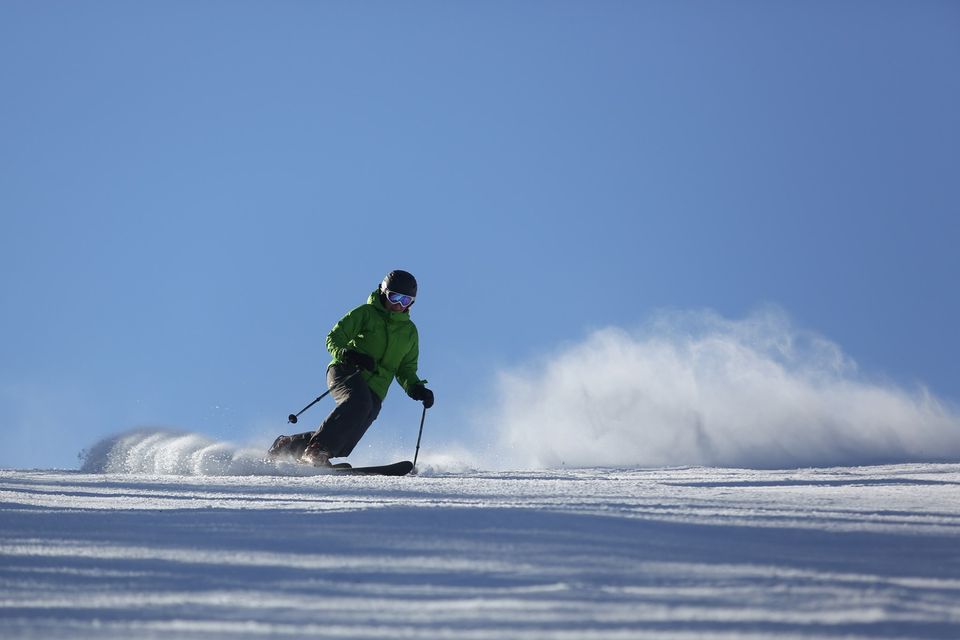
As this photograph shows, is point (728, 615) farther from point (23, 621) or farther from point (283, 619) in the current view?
point (23, 621)

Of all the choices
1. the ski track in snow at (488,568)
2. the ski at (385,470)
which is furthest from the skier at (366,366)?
the ski track in snow at (488,568)

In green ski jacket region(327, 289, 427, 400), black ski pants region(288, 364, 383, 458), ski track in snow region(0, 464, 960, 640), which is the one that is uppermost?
green ski jacket region(327, 289, 427, 400)

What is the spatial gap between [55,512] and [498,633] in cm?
273

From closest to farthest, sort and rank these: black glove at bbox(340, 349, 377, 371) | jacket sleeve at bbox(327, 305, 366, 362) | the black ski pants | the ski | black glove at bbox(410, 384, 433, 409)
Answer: the ski → the black ski pants → black glove at bbox(340, 349, 377, 371) → jacket sleeve at bbox(327, 305, 366, 362) → black glove at bbox(410, 384, 433, 409)

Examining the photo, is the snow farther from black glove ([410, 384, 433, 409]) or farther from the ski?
black glove ([410, 384, 433, 409])

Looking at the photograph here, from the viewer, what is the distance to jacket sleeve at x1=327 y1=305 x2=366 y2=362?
8508mm

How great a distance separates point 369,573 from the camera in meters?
2.64

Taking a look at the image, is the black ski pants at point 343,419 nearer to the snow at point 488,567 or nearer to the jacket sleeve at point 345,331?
the jacket sleeve at point 345,331

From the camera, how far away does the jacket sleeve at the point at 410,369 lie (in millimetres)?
8914

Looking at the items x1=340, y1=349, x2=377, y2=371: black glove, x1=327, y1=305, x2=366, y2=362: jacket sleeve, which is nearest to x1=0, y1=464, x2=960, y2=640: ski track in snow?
x1=340, y1=349, x2=377, y2=371: black glove

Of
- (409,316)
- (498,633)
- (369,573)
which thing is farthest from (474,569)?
(409,316)

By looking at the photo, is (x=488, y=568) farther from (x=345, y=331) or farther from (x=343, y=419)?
(x=345, y=331)

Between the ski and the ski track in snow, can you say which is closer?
the ski track in snow

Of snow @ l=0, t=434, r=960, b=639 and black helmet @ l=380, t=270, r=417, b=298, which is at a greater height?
black helmet @ l=380, t=270, r=417, b=298
